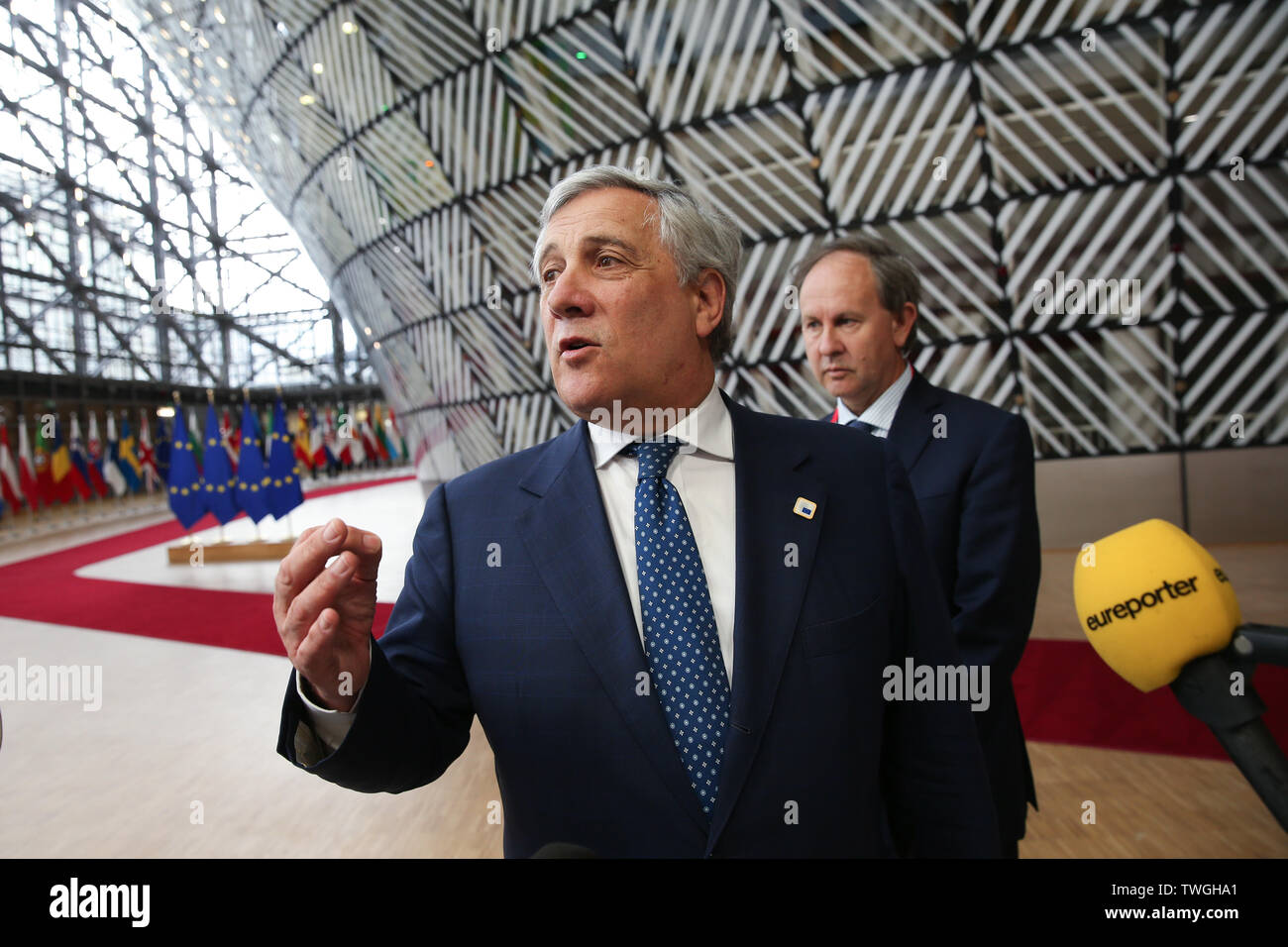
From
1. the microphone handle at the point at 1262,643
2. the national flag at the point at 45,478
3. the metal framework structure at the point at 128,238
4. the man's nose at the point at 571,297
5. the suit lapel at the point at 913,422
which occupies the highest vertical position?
the metal framework structure at the point at 128,238

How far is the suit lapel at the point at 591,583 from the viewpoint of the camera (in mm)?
1193

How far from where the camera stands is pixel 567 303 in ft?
4.54

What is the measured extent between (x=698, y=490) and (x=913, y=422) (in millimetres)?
1002

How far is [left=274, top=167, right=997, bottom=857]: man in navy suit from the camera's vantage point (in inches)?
46.8

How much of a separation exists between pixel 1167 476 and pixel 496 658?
11.7 metres

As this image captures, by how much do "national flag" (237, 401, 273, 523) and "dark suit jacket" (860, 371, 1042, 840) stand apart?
12.5 metres

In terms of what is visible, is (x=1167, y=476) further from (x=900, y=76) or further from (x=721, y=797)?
(x=721, y=797)

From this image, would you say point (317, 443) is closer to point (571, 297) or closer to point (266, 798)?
point (266, 798)

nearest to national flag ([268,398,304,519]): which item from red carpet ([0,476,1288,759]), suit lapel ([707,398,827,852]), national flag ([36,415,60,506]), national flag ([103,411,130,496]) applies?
red carpet ([0,476,1288,759])

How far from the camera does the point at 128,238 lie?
32.2 metres

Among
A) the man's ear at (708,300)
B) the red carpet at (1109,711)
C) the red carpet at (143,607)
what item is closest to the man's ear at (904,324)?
the man's ear at (708,300)

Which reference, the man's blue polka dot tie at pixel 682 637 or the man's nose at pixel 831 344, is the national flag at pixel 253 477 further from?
the man's blue polka dot tie at pixel 682 637

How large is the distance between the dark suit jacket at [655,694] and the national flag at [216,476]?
11990mm
